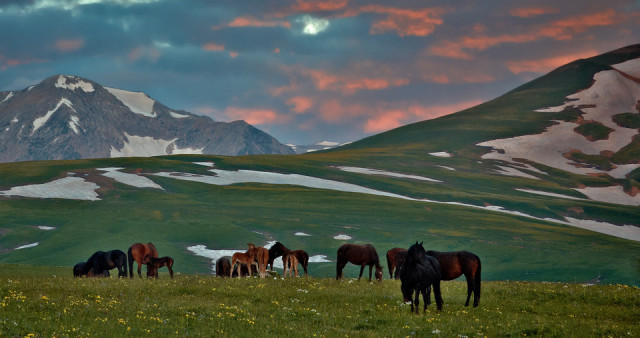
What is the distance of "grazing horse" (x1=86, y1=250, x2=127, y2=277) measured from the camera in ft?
133

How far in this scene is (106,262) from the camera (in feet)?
135

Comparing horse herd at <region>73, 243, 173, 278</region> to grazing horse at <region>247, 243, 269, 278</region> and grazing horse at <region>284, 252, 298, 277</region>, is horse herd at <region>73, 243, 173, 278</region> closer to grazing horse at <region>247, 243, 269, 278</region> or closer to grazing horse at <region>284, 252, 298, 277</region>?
grazing horse at <region>247, 243, 269, 278</region>

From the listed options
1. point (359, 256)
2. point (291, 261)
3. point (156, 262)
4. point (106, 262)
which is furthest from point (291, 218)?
point (359, 256)

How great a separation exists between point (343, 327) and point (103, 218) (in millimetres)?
98793

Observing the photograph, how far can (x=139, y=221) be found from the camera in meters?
112

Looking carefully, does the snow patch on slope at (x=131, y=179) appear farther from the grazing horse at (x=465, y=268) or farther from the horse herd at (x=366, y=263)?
the grazing horse at (x=465, y=268)

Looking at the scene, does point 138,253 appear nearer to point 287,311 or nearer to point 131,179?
point 287,311

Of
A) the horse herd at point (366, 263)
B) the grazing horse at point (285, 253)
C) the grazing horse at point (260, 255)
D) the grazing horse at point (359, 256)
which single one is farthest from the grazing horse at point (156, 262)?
the grazing horse at point (359, 256)

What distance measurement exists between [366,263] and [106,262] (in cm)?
1703

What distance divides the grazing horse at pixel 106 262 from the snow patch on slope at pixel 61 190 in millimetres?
99599

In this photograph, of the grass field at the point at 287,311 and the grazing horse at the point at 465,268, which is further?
the grazing horse at the point at 465,268

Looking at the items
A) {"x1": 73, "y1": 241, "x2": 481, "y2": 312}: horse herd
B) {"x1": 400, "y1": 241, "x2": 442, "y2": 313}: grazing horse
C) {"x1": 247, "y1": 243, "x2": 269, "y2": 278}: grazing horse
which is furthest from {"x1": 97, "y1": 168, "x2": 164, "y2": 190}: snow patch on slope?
{"x1": 400, "y1": 241, "x2": 442, "y2": 313}: grazing horse

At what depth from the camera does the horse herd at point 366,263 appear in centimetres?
2672

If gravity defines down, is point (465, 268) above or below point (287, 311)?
above
